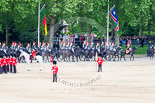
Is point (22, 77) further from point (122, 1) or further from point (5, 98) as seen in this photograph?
point (122, 1)

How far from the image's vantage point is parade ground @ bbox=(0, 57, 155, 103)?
23844 millimetres

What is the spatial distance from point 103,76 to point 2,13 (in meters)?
35.3

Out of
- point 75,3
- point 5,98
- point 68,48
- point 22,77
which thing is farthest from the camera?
point 75,3

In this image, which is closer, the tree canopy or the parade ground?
the parade ground

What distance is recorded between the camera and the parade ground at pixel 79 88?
78.2ft

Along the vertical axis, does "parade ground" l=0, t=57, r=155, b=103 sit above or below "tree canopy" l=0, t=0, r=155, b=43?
below

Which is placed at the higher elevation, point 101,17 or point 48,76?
point 101,17

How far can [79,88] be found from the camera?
28.4 metres

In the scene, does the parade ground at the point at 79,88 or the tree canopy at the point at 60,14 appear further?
the tree canopy at the point at 60,14

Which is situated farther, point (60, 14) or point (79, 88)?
point (60, 14)

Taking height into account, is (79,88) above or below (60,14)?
below

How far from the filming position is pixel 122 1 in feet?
231

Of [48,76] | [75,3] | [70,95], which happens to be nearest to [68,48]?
[75,3]

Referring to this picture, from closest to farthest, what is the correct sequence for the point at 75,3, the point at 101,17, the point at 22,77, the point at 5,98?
1. the point at 5,98
2. the point at 22,77
3. the point at 75,3
4. the point at 101,17
